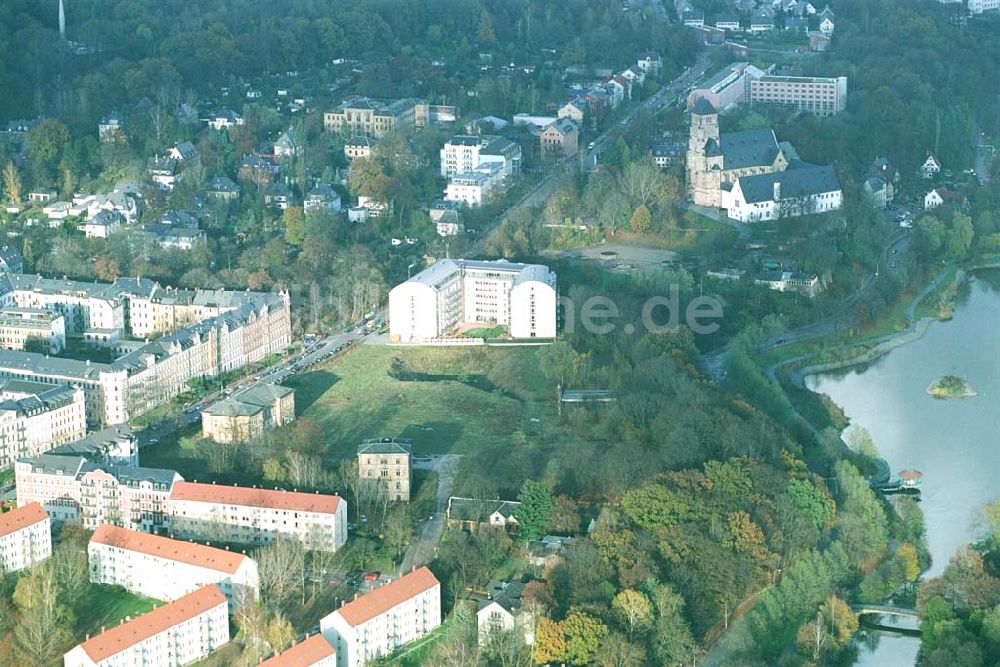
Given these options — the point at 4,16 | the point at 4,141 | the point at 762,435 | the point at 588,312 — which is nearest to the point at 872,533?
the point at 762,435

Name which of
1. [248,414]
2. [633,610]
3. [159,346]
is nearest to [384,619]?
[633,610]

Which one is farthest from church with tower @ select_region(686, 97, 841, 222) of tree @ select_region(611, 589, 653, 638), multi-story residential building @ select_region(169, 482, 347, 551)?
tree @ select_region(611, 589, 653, 638)

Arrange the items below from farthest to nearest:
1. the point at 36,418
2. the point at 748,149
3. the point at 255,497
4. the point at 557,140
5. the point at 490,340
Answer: the point at 557,140 → the point at 748,149 → the point at 490,340 → the point at 36,418 → the point at 255,497

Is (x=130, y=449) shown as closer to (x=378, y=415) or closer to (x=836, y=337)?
(x=378, y=415)

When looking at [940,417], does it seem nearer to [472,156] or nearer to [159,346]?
[159,346]

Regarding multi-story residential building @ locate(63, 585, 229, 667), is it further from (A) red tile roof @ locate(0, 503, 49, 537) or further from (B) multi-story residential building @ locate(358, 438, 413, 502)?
(B) multi-story residential building @ locate(358, 438, 413, 502)

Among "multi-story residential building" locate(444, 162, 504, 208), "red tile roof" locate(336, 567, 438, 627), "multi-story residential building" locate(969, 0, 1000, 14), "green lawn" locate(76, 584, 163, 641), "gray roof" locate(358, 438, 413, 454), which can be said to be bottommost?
"green lawn" locate(76, 584, 163, 641)
